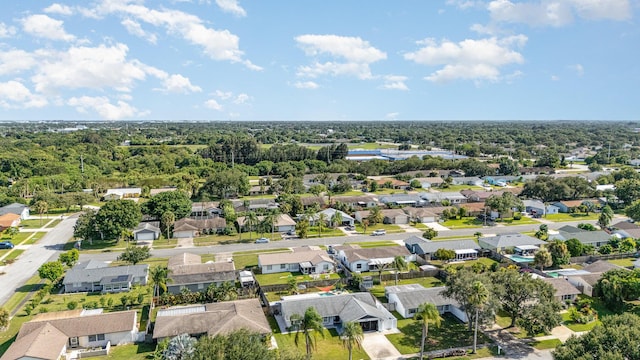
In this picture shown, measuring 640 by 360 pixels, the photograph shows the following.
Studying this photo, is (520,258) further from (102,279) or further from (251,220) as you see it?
(102,279)

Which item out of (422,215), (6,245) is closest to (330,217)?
(422,215)

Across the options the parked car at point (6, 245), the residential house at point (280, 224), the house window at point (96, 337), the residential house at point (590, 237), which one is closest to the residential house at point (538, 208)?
the residential house at point (590, 237)

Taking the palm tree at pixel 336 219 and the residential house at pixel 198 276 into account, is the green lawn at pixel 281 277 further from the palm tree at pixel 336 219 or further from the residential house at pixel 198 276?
the palm tree at pixel 336 219

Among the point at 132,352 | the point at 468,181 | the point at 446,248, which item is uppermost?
the point at 468,181

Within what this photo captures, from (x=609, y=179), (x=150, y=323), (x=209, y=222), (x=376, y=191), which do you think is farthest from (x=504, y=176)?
(x=150, y=323)

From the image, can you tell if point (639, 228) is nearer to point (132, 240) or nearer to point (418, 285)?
point (418, 285)

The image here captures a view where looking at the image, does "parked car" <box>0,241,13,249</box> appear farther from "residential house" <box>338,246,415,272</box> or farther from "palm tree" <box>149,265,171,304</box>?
"residential house" <box>338,246,415,272</box>

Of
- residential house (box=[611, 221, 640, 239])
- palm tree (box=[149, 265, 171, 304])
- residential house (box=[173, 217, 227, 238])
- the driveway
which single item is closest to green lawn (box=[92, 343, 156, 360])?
palm tree (box=[149, 265, 171, 304])
